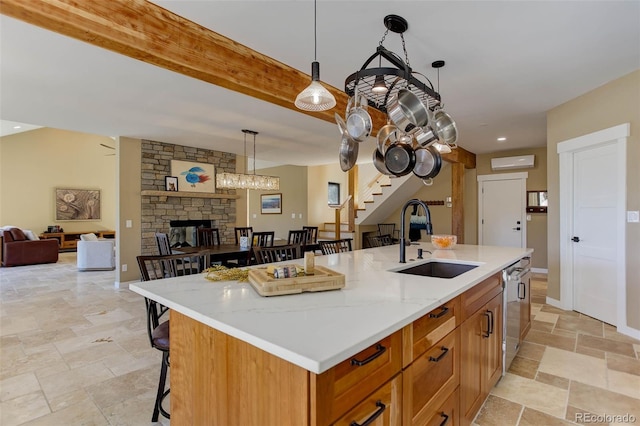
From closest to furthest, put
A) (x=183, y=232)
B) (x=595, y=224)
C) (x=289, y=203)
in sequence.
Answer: (x=595, y=224) < (x=183, y=232) < (x=289, y=203)

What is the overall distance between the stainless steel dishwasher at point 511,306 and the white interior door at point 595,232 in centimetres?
167

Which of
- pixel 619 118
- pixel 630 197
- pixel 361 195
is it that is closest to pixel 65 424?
pixel 630 197

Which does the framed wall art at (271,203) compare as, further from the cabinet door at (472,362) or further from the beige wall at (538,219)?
the cabinet door at (472,362)

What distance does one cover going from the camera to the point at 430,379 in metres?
1.38

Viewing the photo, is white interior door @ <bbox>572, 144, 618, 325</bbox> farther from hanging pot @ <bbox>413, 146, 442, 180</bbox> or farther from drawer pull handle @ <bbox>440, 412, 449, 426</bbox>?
drawer pull handle @ <bbox>440, 412, 449, 426</bbox>

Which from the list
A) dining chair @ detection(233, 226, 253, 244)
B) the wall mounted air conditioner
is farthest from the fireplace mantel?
the wall mounted air conditioner

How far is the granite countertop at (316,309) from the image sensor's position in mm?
909

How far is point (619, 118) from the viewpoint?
3.30 m

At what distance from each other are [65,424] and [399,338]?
2.09 metres

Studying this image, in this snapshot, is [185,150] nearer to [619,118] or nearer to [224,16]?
[224,16]

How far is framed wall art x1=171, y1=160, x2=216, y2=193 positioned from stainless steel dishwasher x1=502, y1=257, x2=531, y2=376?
550 centimetres

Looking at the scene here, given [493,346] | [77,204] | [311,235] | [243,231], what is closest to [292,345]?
[493,346]

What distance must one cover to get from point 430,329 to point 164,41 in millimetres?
2258

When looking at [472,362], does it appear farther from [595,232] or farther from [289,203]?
[289,203]
